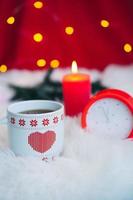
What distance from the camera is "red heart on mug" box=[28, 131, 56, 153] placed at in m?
0.70

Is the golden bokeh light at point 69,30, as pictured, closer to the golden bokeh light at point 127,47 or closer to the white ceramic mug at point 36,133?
the golden bokeh light at point 127,47

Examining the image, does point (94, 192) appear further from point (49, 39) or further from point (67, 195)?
point (49, 39)

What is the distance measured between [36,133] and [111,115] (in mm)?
193

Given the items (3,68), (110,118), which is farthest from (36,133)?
(3,68)

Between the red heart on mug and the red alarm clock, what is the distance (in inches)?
5.7

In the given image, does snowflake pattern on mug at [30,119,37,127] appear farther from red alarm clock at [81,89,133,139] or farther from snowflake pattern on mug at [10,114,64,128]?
red alarm clock at [81,89,133,139]

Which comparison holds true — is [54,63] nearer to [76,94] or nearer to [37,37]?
[37,37]

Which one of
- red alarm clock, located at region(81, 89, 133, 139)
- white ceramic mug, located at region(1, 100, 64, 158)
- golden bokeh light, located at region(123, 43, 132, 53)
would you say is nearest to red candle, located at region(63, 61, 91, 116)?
red alarm clock, located at region(81, 89, 133, 139)

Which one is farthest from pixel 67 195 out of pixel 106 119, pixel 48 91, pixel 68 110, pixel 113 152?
pixel 48 91

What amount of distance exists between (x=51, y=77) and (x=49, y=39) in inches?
6.5

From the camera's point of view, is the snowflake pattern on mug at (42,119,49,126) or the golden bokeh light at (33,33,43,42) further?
the golden bokeh light at (33,33,43,42)

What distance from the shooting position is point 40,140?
705 mm

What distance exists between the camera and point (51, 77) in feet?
4.04

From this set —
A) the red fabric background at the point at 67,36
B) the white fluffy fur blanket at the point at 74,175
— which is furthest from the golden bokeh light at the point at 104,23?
the white fluffy fur blanket at the point at 74,175
